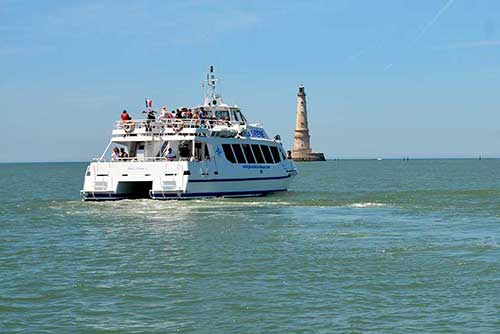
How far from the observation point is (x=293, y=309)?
1175cm

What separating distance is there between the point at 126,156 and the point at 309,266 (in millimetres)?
19643

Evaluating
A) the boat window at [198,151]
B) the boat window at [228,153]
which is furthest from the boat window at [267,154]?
the boat window at [198,151]

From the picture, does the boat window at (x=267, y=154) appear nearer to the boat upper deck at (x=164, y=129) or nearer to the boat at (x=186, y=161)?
the boat at (x=186, y=161)

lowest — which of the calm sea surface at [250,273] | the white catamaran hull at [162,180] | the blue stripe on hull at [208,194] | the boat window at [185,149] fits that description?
the calm sea surface at [250,273]

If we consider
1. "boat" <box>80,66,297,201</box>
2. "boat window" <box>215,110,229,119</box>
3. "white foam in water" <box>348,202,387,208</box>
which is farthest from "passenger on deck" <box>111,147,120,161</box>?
"white foam in water" <box>348,202,387,208</box>

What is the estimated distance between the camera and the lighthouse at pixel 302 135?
143 m

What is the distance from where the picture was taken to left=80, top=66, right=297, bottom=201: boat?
31.0 m

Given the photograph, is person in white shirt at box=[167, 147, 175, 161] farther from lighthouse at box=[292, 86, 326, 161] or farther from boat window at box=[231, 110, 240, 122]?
lighthouse at box=[292, 86, 326, 161]

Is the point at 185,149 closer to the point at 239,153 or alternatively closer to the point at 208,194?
the point at 239,153

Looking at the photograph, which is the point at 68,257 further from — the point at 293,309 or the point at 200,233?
the point at 293,309

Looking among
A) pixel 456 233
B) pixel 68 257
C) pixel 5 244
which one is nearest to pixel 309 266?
pixel 68 257

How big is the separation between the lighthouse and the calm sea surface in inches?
4620

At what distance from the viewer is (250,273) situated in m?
14.8

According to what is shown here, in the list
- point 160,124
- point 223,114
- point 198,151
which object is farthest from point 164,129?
point 223,114
